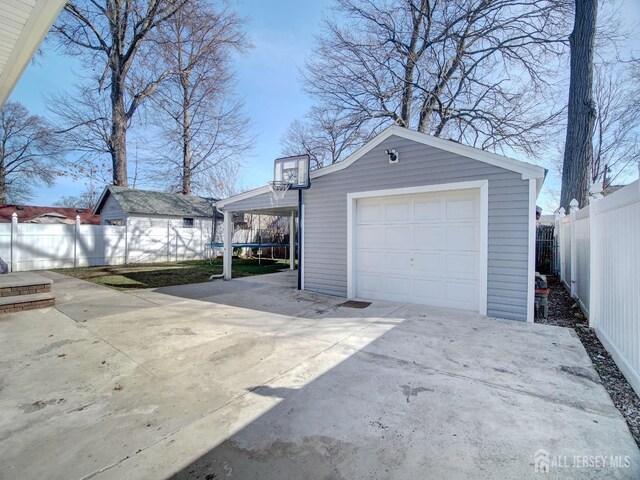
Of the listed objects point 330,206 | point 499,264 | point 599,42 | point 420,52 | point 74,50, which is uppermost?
point 74,50

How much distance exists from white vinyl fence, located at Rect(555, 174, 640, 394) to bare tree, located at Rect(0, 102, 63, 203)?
2968 cm

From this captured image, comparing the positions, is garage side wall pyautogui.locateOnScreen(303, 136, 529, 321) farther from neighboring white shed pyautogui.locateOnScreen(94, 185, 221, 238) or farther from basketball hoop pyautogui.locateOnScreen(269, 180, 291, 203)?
neighboring white shed pyautogui.locateOnScreen(94, 185, 221, 238)

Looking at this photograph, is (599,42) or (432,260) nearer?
(432,260)

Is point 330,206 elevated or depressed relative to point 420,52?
depressed

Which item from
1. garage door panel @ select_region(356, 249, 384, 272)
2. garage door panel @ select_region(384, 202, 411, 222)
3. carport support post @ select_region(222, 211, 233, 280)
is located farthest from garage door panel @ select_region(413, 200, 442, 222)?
carport support post @ select_region(222, 211, 233, 280)

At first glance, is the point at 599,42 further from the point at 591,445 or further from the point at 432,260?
the point at 591,445

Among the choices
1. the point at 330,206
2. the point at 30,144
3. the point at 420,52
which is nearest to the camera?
the point at 330,206

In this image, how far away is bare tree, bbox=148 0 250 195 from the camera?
708 inches

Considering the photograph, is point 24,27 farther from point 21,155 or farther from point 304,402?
point 21,155

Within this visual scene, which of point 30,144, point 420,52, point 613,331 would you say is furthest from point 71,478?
point 30,144

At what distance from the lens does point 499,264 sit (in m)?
5.25

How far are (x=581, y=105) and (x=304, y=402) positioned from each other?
1156 centimetres

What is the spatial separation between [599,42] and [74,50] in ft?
75.7

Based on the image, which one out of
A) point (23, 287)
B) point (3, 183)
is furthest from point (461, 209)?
point (3, 183)
